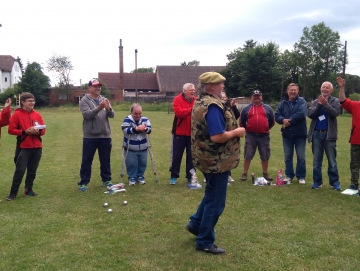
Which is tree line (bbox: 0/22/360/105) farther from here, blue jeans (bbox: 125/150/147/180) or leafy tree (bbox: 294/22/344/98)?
blue jeans (bbox: 125/150/147/180)

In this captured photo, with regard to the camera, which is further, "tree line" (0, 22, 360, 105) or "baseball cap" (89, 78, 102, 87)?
"tree line" (0, 22, 360, 105)

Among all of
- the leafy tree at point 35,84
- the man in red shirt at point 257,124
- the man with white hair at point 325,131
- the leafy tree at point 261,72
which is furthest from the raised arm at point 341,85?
the leafy tree at point 35,84

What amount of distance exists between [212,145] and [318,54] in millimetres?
67549

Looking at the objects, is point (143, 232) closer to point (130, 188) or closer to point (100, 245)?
point (100, 245)

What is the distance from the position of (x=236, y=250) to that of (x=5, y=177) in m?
6.61

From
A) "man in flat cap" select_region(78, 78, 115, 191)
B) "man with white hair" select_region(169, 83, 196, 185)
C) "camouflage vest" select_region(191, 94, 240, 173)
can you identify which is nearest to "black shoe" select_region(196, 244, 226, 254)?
"camouflage vest" select_region(191, 94, 240, 173)

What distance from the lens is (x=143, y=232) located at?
508 centimetres

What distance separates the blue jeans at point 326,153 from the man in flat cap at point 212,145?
3.84m

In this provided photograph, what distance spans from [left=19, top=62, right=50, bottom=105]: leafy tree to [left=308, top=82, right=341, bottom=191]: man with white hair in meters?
55.0

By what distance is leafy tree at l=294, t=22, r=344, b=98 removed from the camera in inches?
2418

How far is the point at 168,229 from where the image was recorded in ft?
17.0

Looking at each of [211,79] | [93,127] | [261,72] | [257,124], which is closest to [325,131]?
[257,124]

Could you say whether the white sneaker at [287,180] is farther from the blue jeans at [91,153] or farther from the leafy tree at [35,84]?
the leafy tree at [35,84]

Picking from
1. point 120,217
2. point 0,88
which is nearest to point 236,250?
point 120,217
